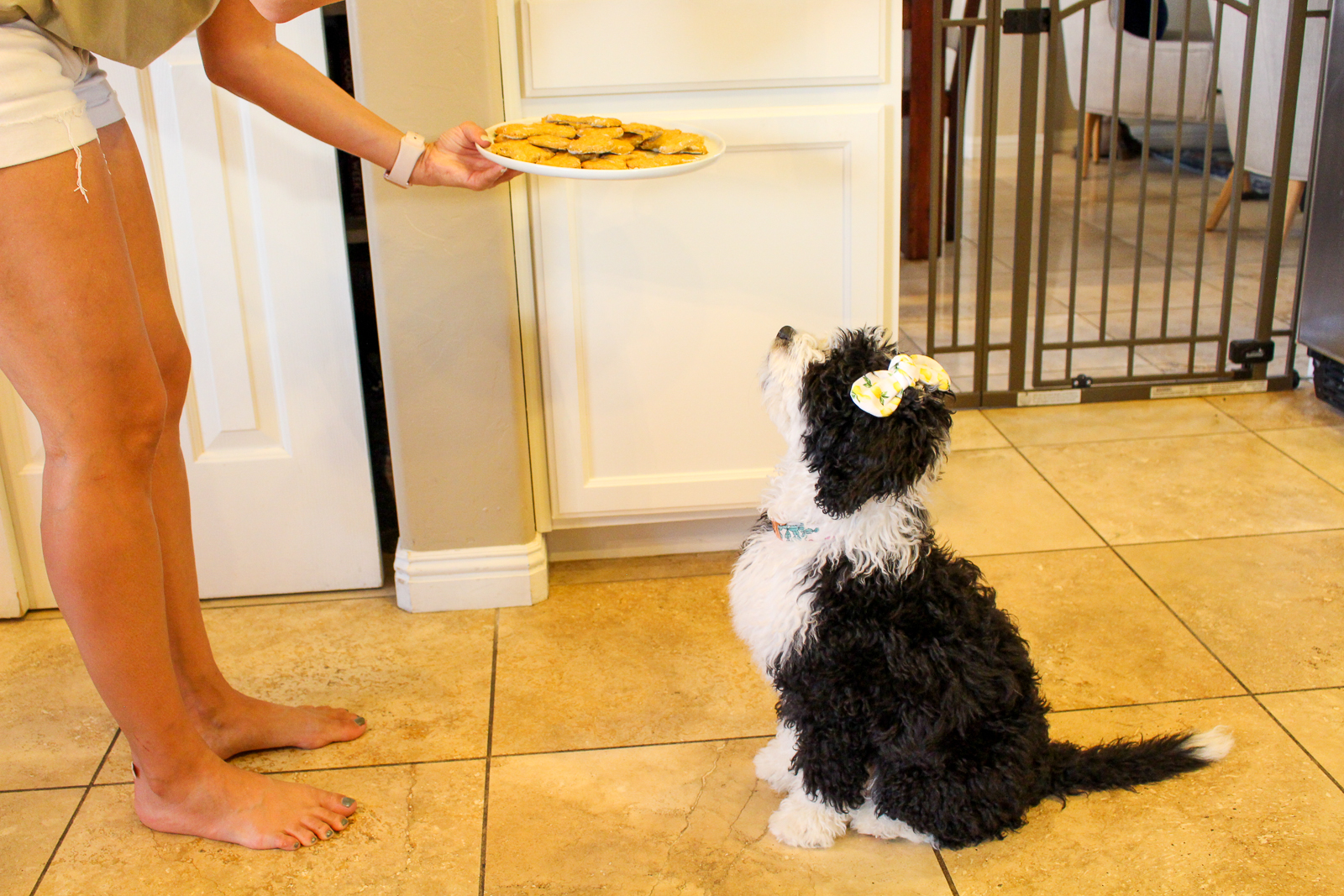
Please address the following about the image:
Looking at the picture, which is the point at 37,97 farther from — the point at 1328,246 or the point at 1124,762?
the point at 1328,246

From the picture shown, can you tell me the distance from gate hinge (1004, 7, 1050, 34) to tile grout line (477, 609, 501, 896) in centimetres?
189

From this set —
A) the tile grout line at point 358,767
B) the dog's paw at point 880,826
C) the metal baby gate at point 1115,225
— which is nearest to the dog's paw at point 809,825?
the dog's paw at point 880,826

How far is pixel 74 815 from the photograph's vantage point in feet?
5.24

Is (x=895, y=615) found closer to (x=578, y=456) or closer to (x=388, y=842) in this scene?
(x=388, y=842)

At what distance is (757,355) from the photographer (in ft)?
6.87

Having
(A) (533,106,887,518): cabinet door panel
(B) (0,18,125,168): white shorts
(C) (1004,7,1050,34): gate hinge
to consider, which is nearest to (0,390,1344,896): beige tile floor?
(A) (533,106,887,518): cabinet door panel

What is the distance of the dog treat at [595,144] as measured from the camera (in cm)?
161

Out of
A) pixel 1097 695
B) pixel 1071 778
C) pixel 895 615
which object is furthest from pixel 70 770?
pixel 1097 695

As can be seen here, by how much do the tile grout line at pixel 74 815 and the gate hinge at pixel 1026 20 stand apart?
2.46m

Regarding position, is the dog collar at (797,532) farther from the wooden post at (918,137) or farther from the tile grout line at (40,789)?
the wooden post at (918,137)

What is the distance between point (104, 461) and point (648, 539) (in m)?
1.20

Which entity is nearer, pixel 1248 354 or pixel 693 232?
pixel 693 232

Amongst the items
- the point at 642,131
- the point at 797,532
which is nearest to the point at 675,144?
the point at 642,131

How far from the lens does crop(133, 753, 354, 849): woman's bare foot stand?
4.94 ft
